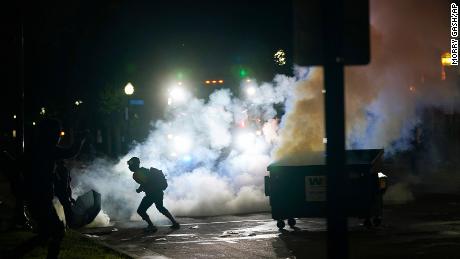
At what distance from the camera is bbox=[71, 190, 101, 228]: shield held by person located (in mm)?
15266

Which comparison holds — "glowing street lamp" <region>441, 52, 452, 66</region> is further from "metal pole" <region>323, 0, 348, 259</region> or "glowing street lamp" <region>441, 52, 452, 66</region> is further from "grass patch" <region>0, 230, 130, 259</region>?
"metal pole" <region>323, 0, 348, 259</region>

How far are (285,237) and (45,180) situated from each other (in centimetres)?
608

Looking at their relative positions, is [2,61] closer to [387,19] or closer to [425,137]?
[387,19]

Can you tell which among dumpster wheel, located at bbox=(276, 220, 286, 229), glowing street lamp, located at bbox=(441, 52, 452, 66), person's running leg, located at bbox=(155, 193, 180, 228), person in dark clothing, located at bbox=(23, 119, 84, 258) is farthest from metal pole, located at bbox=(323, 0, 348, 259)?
glowing street lamp, located at bbox=(441, 52, 452, 66)

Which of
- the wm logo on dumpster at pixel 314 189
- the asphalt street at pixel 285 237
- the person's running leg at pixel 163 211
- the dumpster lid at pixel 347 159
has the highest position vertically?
the dumpster lid at pixel 347 159

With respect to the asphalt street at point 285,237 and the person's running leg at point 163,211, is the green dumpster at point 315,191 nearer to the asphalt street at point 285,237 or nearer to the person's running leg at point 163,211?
the asphalt street at point 285,237

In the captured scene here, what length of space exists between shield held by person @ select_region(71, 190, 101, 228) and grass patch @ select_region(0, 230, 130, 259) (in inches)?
66.9

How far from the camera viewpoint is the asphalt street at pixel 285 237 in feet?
37.4

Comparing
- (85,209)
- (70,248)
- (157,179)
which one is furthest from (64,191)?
(70,248)

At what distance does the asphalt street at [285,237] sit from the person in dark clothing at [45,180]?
337 cm

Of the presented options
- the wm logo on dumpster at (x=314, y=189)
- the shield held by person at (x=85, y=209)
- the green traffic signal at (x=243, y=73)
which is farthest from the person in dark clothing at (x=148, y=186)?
the green traffic signal at (x=243, y=73)

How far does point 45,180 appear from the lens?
823 cm

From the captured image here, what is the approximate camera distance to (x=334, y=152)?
461cm

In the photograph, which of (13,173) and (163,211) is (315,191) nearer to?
(163,211)
